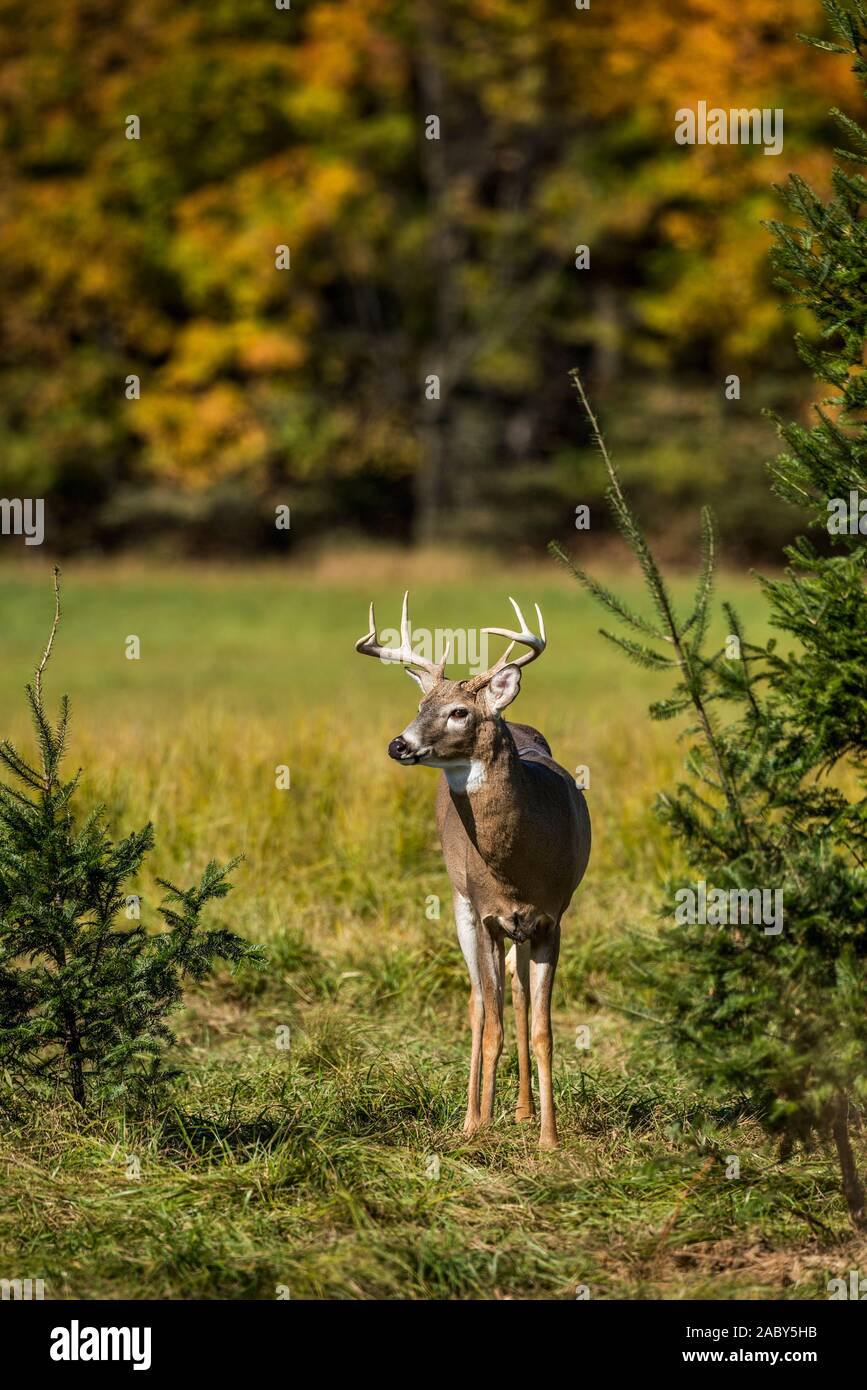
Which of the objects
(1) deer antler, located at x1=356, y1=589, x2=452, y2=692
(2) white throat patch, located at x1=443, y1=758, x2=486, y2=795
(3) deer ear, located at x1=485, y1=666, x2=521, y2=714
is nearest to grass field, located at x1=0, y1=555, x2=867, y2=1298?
(2) white throat patch, located at x1=443, y1=758, x2=486, y2=795

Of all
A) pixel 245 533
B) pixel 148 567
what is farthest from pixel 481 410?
pixel 148 567

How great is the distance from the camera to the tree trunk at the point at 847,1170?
662 cm

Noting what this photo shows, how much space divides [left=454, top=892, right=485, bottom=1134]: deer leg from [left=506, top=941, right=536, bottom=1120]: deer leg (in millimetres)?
169

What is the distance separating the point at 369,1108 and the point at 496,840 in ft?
4.50

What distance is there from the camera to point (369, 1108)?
26.5 ft

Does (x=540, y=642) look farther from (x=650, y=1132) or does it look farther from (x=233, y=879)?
(x=233, y=879)

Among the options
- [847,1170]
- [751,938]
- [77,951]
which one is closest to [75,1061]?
[77,951]

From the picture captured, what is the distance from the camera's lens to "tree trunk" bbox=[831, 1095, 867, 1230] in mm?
6625

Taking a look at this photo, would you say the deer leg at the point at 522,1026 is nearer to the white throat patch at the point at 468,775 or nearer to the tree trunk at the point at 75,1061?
the white throat patch at the point at 468,775

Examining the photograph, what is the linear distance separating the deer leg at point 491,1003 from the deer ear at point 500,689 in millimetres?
1024

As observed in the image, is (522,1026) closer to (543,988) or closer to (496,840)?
(543,988)

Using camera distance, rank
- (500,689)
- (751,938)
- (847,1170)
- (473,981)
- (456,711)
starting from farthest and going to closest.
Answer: (473,981)
(500,689)
(456,711)
(847,1170)
(751,938)

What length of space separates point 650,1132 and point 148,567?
26.3m

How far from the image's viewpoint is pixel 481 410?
36938mm
